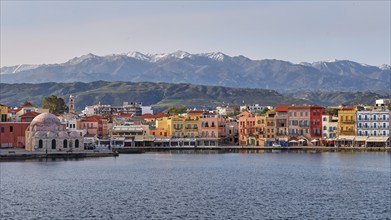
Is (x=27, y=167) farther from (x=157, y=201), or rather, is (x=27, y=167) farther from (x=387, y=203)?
(x=387, y=203)

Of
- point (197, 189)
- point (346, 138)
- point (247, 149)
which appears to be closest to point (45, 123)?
point (247, 149)

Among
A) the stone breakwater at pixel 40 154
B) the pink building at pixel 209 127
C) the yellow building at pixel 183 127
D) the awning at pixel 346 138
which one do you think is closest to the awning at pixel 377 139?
the awning at pixel 346 138

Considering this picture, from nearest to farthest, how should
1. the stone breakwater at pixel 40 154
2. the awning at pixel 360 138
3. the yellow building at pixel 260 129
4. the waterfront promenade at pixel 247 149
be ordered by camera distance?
the stone breakwater at pixel 40 154, the waterfront promenade at pixel 247 149, the awning at pixel 360 138, the yellow building at pixel 260 129

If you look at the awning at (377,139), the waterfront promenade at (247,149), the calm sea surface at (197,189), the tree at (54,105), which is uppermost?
the tree at (54,105)

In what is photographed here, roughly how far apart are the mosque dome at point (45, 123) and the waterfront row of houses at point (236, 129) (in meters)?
3.62

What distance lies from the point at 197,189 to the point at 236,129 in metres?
66.2

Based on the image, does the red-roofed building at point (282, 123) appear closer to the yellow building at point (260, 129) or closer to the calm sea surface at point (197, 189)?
the yellow building at point (260, 129)

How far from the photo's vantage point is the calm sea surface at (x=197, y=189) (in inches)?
1690

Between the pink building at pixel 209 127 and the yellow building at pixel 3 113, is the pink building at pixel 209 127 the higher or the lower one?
the lower one

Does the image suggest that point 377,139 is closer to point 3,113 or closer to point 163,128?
point 163,128

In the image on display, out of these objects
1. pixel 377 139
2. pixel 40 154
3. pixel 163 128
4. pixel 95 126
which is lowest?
pixel 40 154

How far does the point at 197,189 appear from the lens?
54.6m

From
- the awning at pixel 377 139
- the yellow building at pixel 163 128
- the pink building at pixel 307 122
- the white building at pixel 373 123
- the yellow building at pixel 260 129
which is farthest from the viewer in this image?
the yellow building at pixel 163 128

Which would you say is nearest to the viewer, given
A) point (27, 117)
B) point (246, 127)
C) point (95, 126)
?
point (27, 117)
